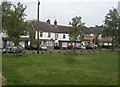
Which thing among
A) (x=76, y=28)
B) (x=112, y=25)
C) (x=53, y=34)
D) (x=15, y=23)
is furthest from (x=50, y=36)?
(x=15, y=23)

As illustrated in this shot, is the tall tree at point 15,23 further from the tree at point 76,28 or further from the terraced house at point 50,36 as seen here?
the terraced house at point 50,36

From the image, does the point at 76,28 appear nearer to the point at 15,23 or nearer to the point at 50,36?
the point at 15,23

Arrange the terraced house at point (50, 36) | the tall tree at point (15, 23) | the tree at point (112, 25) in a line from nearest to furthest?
1. the tall tree at point (15, 23)
2. the tree at point (112, 25)
3. the terraced house at point (50, 36)

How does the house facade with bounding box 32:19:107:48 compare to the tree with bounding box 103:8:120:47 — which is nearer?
the tree with bounding box 103:8:120:47

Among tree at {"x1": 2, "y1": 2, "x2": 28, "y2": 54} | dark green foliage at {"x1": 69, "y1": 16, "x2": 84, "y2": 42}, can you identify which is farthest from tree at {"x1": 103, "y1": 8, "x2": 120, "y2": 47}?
tree at {"x1": 2, "y1": 2, "x2": 28, "y2": 54}

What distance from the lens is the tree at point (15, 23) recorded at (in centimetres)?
4150

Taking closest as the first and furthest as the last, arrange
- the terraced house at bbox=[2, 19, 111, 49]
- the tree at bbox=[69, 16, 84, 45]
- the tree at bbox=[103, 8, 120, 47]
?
the tree at bbox=[69, 16, 84, 45] → the tree at bbox=[103, 8, 120, 47] → the terraced house at bbox=[2, 19, 111, 49]

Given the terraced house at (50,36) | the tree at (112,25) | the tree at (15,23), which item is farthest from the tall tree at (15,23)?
the terraced house at (50,36)

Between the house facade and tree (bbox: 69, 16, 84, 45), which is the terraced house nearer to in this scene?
the house facade

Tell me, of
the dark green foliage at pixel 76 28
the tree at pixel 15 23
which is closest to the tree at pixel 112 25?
the dark green foliage at pixel 76 28

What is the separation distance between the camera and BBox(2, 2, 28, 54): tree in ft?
136

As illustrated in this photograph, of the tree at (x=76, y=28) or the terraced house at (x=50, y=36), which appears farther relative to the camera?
the terraced house at (x=50, y=36)

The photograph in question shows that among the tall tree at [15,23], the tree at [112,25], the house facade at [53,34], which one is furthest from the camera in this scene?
the house facade at [53,34]

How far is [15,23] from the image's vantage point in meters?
41.3
